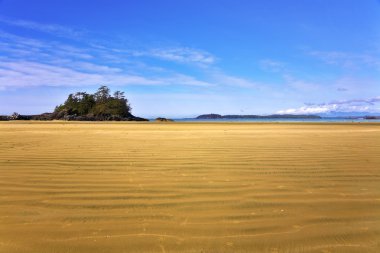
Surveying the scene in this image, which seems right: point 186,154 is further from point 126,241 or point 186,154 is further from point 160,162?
point 126,241

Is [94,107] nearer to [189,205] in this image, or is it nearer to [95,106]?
[95,106]

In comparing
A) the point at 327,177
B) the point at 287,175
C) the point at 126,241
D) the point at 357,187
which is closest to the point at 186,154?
the point at 287,175

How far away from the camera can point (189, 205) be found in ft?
11.8

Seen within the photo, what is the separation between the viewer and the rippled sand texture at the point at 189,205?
2684 mm

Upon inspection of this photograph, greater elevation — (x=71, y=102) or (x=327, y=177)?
(x=71, y=102)

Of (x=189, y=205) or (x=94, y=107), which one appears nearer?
(x=189, y=205)

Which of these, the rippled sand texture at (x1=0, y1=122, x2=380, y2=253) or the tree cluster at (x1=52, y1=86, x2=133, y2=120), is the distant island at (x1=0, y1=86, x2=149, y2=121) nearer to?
the tree cluster at (x1=52, y1=86, x2=133, y2=120)

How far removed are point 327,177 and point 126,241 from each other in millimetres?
3412

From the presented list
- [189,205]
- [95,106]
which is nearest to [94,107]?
[95,106]

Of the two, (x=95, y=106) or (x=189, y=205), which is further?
(x=95, y=106)

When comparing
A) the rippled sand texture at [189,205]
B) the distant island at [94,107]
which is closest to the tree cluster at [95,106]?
the distant island at [94,107]

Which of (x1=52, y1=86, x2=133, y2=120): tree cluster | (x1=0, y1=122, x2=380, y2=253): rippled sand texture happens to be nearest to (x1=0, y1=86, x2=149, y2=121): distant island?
(x1=52, y1=86, x2=133, y2=120): tree cluster

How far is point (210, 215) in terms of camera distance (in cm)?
329

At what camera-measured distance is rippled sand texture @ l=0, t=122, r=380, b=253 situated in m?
2.68
